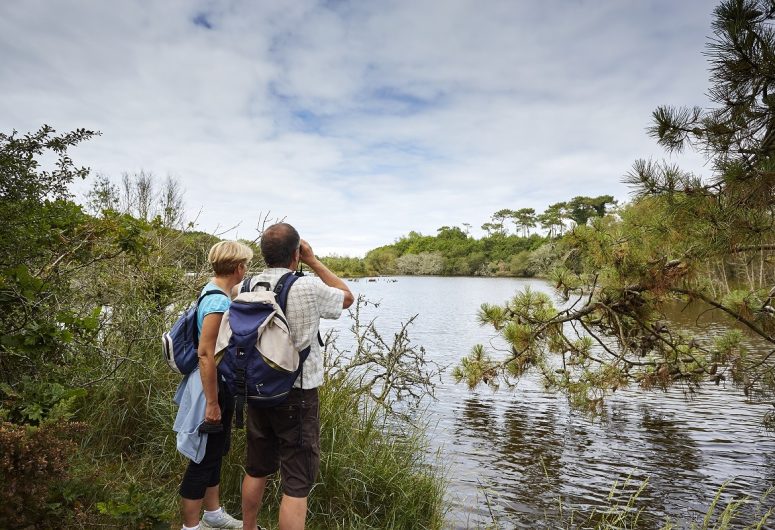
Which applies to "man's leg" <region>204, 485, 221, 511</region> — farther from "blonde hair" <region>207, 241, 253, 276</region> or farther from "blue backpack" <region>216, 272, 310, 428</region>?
"blonde hair" <region>207, 241, 253, 276</region>

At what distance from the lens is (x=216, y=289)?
2.68m

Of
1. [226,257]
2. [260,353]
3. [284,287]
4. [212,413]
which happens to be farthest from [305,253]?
[212,413]

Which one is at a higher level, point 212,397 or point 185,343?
point 185,343

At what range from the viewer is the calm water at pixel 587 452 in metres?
5.02

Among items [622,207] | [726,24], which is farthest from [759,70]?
[622,207]

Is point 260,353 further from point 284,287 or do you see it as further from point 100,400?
point 100,400

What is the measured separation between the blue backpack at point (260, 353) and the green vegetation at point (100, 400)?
2.51ft

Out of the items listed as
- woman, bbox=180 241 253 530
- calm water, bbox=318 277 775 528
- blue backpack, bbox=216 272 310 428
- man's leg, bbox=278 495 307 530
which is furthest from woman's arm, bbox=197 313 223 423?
calm water, bbox=318 277 775 528

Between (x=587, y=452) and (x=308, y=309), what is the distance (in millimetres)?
5574

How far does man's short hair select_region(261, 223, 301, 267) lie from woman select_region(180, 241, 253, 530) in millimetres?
270

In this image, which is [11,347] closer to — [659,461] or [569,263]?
[569,263]

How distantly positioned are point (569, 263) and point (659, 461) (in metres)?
2.87

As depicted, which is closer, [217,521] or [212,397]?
[212,397]

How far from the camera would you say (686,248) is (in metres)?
4.46
